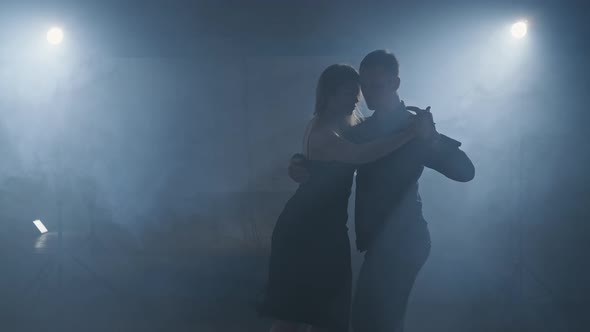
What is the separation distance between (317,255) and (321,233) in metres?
0.08

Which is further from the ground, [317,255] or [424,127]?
[424,127]

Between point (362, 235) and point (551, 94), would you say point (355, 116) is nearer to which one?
point (362, 235)

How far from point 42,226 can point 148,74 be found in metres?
1.93

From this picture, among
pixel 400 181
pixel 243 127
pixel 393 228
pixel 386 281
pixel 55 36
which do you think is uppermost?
pixel 55 36

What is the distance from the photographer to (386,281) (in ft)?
5.18

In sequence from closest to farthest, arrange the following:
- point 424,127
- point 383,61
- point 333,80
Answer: point 424,127 < point 383,61 < point 333,80

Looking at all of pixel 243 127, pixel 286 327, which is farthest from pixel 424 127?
pixel 243 127

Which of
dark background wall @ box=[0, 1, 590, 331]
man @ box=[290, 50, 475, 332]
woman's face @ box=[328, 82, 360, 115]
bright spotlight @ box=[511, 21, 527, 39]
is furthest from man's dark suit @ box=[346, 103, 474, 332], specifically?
bright spotlight @ box=[511, 21, 527, 39]

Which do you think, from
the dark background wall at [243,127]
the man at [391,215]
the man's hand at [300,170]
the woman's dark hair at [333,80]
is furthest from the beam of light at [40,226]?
the man at [391,215]

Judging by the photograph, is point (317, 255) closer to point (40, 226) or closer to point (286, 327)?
point (286, 327)

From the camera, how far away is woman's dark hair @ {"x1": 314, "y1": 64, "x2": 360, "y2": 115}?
1.85 metres

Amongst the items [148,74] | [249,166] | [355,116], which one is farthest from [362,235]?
[148,74]

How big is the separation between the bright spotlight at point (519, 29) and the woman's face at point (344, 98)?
3.27 meters

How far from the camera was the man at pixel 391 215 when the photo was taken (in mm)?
1582
